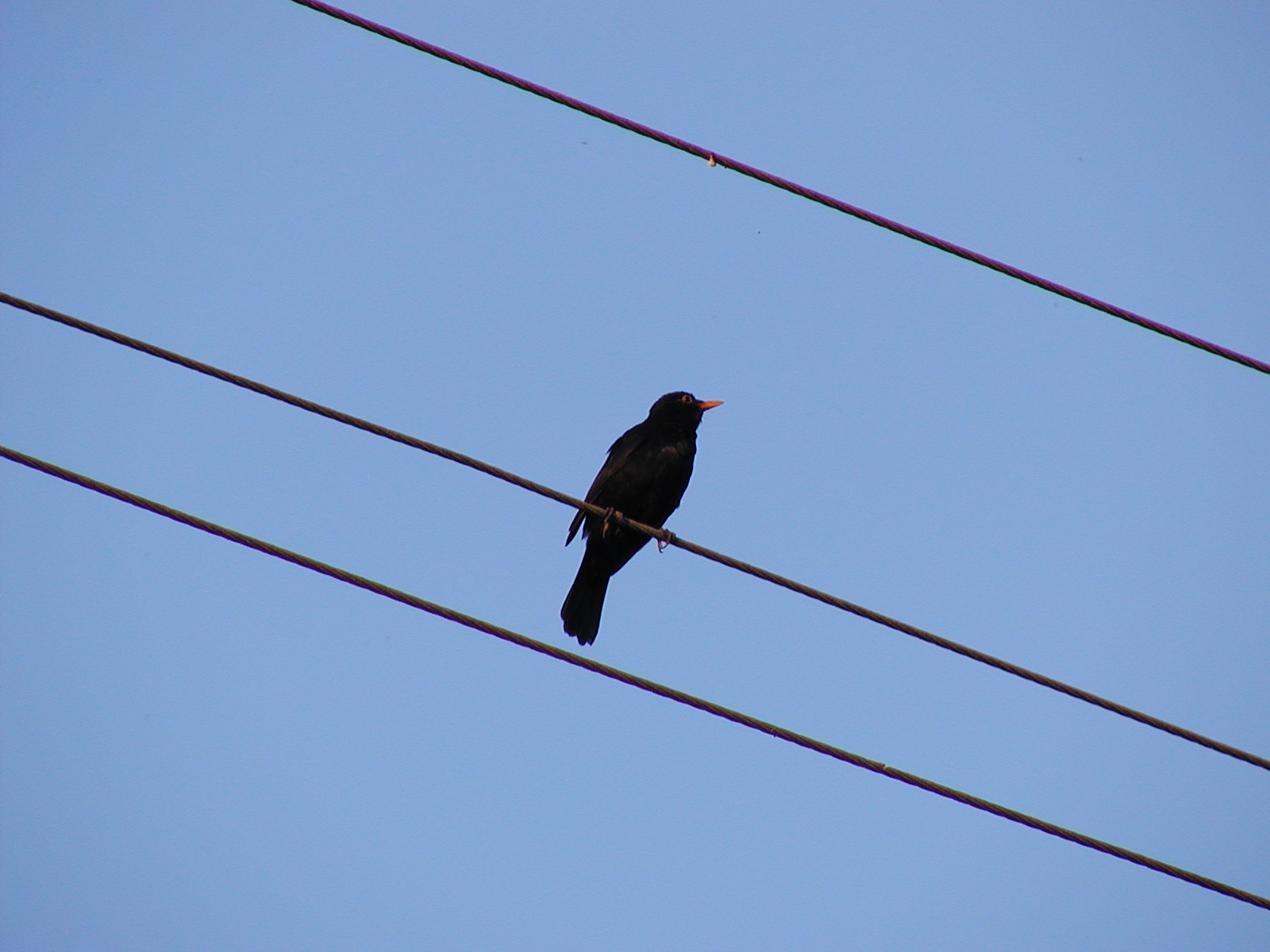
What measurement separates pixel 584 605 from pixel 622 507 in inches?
25.7

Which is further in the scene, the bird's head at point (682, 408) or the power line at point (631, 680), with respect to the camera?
the bird's head at point (682, 408)

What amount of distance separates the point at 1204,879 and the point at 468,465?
274 cm

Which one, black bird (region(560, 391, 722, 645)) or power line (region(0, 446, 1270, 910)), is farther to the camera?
black bird (region(560, 391, 722, 645))

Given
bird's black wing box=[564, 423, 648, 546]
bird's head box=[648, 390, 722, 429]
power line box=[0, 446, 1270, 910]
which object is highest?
bird's head box=[648, 390, 722, 429]

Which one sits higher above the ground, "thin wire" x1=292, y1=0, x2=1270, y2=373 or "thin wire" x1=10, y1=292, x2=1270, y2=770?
"thin wire" x1=292, y1=0, x2=1270, y2=373

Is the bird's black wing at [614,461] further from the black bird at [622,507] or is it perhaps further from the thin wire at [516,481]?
the thin wire at [516,481]

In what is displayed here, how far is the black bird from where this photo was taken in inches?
299

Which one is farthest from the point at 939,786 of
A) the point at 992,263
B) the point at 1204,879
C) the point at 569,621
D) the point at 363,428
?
the point at 569,621

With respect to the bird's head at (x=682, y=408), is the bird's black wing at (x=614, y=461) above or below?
below

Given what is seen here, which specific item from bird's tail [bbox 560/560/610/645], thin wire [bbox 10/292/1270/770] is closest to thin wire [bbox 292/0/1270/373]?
thin wire [bbox 10/292/1270/770]

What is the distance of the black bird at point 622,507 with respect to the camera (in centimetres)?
761

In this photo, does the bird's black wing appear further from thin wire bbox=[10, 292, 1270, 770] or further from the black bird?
thin wire bbox=[10, 292, 1270, 770]

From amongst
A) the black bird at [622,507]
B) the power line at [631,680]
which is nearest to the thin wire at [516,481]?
the power line at [631,680]

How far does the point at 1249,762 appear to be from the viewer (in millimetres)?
4125
